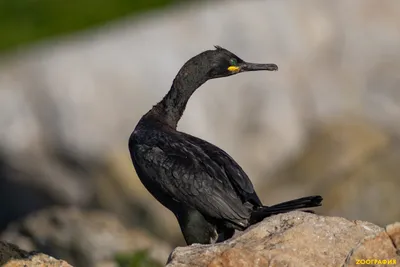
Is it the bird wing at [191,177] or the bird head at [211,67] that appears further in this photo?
the bird head at [211,67]

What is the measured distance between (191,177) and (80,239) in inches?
113

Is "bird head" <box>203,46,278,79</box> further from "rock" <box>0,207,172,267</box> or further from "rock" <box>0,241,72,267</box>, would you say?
"rock" <box>0,241,72,267</box>

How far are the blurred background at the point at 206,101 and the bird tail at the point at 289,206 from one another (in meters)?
6.83

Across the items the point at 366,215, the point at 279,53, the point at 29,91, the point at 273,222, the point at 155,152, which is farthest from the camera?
the point at 279,53

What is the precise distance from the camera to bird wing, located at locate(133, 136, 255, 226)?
10125 millimetres

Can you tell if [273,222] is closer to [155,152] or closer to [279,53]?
[155,152]

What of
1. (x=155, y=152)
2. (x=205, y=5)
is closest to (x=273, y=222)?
(x=155, y=152)

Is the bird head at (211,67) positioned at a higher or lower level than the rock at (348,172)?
higher

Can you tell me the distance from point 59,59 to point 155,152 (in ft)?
31.6

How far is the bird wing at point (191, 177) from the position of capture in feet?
33.2

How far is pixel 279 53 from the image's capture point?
824 inches

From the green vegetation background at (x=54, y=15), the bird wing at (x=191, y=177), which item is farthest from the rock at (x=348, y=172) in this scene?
the bird wing at (x=191, y=177)

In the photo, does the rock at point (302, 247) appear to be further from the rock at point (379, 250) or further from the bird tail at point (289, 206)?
the bird tail at point (289, 206)

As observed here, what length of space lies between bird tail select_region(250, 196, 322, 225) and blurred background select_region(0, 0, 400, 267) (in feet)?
22.4
